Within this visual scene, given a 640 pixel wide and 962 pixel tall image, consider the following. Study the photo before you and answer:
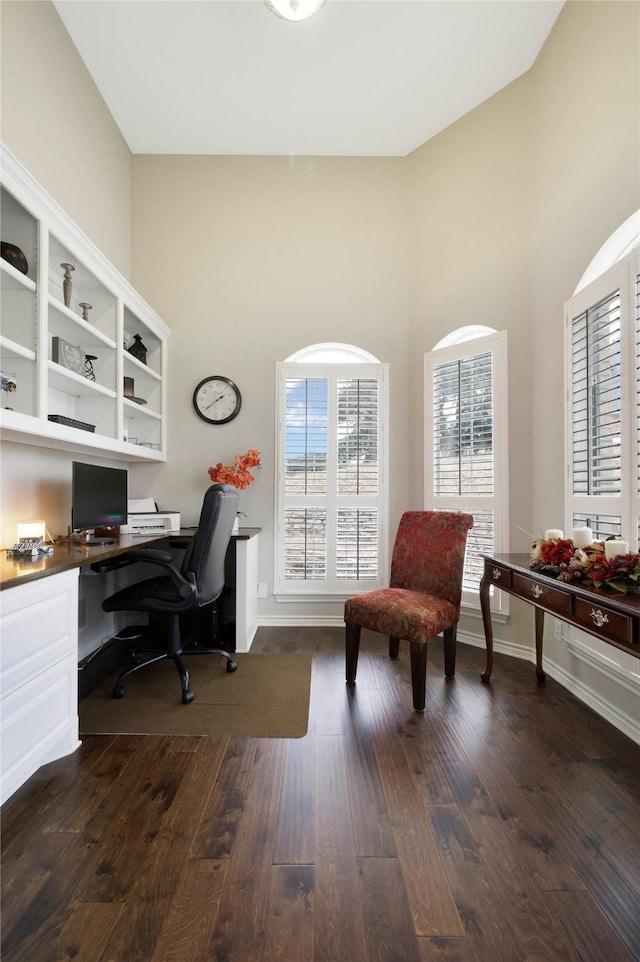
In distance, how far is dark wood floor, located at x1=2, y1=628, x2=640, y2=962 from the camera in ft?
3.63

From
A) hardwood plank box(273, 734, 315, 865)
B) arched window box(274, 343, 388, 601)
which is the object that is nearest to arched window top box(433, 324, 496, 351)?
arched window box(274, 343, 388, 601)

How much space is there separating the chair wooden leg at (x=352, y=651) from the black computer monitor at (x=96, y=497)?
5.53 feet

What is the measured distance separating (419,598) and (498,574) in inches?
18.6

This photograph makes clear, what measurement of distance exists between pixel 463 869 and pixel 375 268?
12.5 feet

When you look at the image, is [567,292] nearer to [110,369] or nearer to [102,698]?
[110,369]

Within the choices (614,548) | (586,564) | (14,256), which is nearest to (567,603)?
(586,564)

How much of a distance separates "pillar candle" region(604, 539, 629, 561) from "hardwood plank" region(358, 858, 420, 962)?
4.45ft

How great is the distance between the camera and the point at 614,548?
1777mm

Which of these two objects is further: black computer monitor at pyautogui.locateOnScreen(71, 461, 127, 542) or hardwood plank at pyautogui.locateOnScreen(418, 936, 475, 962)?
black computer monitor at pyautogui.locateOnScreen(71, 461, 127, 542)

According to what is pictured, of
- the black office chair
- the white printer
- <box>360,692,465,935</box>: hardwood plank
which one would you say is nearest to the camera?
<box>360,692,465,935</box>: hardwood plank

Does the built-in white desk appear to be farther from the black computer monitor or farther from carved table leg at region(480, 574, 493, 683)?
carved table leg at region(480, 574, 493, 683)

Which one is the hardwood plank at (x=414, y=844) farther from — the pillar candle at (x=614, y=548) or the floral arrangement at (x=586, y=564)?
the pillar candle at (x=614, y=548)

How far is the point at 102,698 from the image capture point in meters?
2.39

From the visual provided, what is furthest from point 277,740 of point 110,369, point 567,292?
point 567,292
